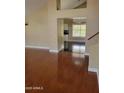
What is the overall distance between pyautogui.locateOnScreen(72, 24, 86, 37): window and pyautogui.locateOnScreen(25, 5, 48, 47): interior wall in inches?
187

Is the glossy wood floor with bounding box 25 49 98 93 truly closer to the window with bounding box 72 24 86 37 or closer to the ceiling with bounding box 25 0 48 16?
the ceiling with bounding box 25 0 48 16

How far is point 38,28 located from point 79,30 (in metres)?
5.05

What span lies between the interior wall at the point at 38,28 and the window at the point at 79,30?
4749 mm

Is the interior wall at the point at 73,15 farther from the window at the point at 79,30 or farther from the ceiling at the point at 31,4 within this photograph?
the window at the point at 79,30

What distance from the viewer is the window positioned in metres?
12.1

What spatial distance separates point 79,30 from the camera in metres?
12.2

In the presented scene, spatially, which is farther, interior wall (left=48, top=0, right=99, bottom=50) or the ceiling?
interior wall (left=48, top=0, right=99, bottom=50)

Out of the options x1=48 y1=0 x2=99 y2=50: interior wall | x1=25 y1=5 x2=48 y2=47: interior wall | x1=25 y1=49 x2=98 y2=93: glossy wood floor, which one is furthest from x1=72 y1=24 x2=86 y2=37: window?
x1=25 y1=49 x2=98 y2=93: glossy wood floor

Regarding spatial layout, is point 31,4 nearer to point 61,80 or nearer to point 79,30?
point 61,80
